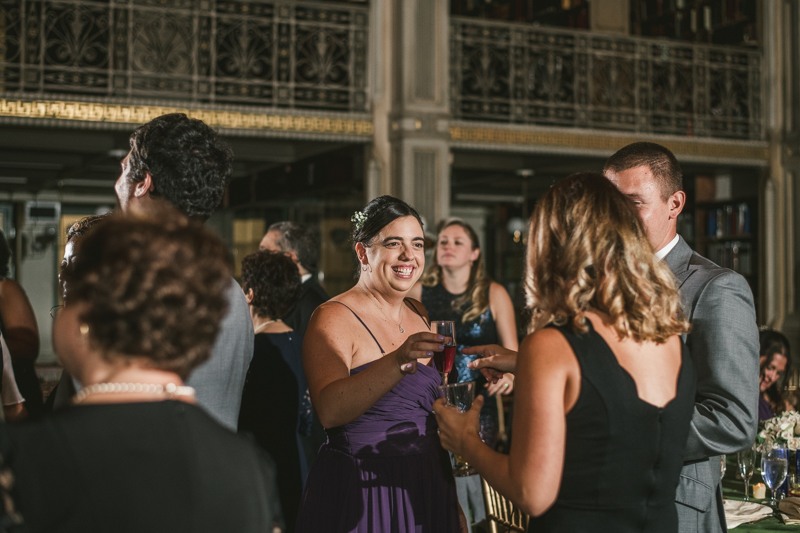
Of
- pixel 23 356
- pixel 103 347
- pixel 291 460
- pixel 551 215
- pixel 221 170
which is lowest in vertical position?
pixel 291 460

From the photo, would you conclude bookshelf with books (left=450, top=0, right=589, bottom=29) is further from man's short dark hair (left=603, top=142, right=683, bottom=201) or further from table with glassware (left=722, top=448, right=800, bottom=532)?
man's short dark hair (left=603, top=142, right=683, bottom=201)

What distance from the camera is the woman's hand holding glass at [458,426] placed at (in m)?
1.61

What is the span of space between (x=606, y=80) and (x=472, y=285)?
18.7 feet

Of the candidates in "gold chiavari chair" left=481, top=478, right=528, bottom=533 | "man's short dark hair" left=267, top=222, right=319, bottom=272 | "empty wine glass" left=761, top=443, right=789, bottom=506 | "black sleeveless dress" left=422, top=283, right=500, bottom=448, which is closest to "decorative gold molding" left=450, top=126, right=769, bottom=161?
"black sleeveless dress" left=422, top=283, right=500, bottom=448

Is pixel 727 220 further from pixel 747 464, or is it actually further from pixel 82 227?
pixel 82 227

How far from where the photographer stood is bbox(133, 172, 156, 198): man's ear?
5.44ft

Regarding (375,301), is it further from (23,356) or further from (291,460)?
(23,356)

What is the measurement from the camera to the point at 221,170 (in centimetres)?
172

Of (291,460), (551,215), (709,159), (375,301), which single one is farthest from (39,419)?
(709,159)

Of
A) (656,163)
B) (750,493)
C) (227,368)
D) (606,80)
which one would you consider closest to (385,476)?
(227,368)

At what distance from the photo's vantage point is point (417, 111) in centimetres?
747

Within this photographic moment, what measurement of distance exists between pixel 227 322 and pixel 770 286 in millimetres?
8811

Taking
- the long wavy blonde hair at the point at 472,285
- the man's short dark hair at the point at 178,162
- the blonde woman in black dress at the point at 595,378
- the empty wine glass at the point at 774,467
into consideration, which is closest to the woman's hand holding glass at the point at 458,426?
the blonde woman in black dress at the point at 595,378

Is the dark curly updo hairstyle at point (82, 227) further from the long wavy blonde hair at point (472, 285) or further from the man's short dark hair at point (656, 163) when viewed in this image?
the long wavy blonde hair at point (472, 285)
